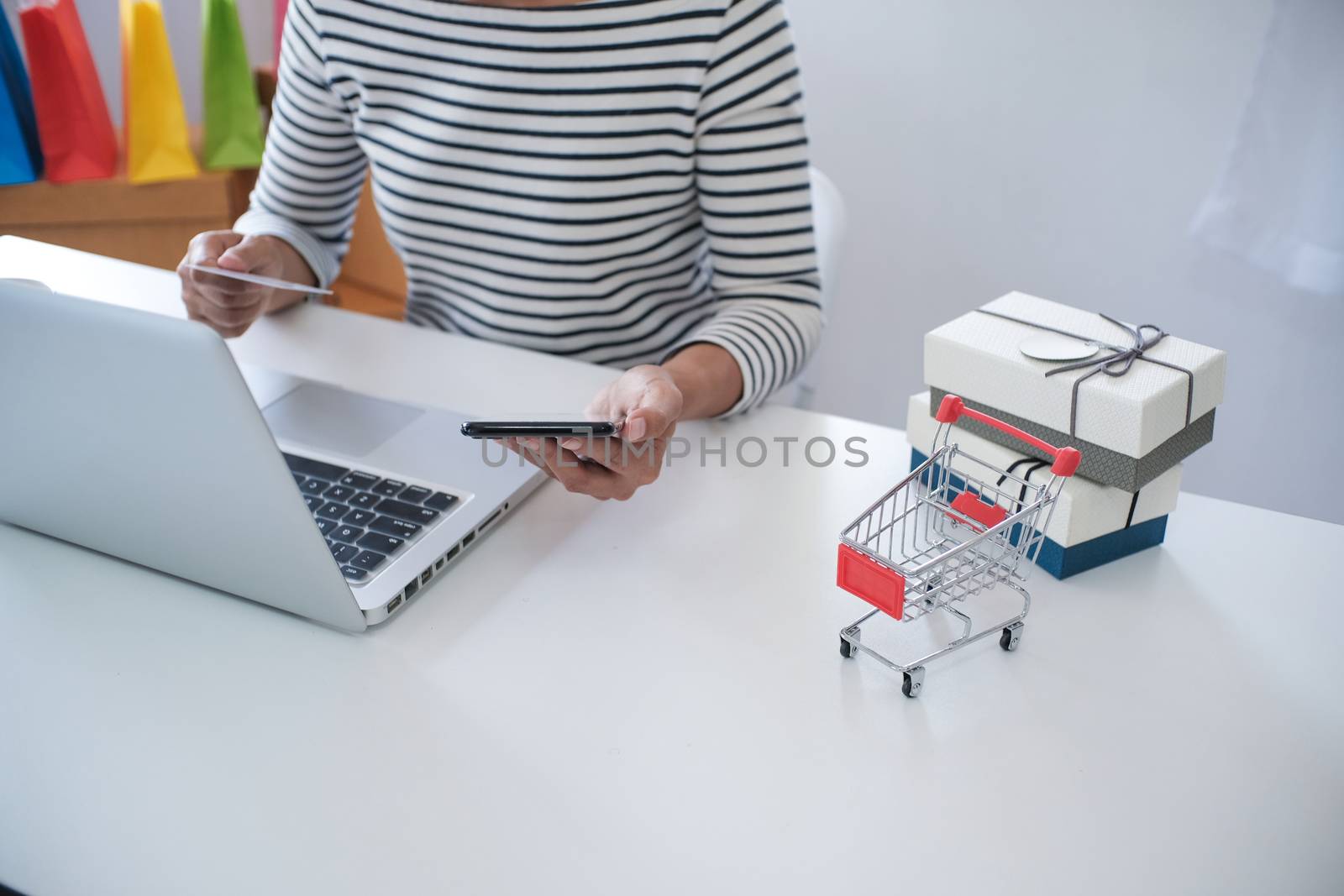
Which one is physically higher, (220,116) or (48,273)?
(48,273)

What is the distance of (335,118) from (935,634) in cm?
79

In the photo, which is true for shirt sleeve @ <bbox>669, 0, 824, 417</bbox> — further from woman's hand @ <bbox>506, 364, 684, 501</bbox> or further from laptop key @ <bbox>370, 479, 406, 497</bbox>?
laptop key @ <bbox>370, 479, 406, 497</bbox>

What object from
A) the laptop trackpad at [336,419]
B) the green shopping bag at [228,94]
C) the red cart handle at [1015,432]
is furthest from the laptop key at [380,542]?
the green shopping bag at [228,94]

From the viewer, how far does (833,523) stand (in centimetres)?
77

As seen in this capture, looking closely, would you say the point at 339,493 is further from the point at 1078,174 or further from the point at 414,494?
the point at 1078,174

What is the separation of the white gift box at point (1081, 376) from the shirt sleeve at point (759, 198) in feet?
0.67

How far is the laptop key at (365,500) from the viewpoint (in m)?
0.74

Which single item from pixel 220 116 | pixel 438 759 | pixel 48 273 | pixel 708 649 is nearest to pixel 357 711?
pixel 438 759

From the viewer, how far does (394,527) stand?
0.72 m

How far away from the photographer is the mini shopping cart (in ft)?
2.00

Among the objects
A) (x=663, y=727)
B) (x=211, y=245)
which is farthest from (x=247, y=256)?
(x=663, y=727)

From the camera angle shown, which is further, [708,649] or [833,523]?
[833,523]

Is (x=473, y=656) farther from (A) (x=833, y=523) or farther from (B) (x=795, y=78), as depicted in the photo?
(B) (x=795, y=78)

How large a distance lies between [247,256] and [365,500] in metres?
0.36
